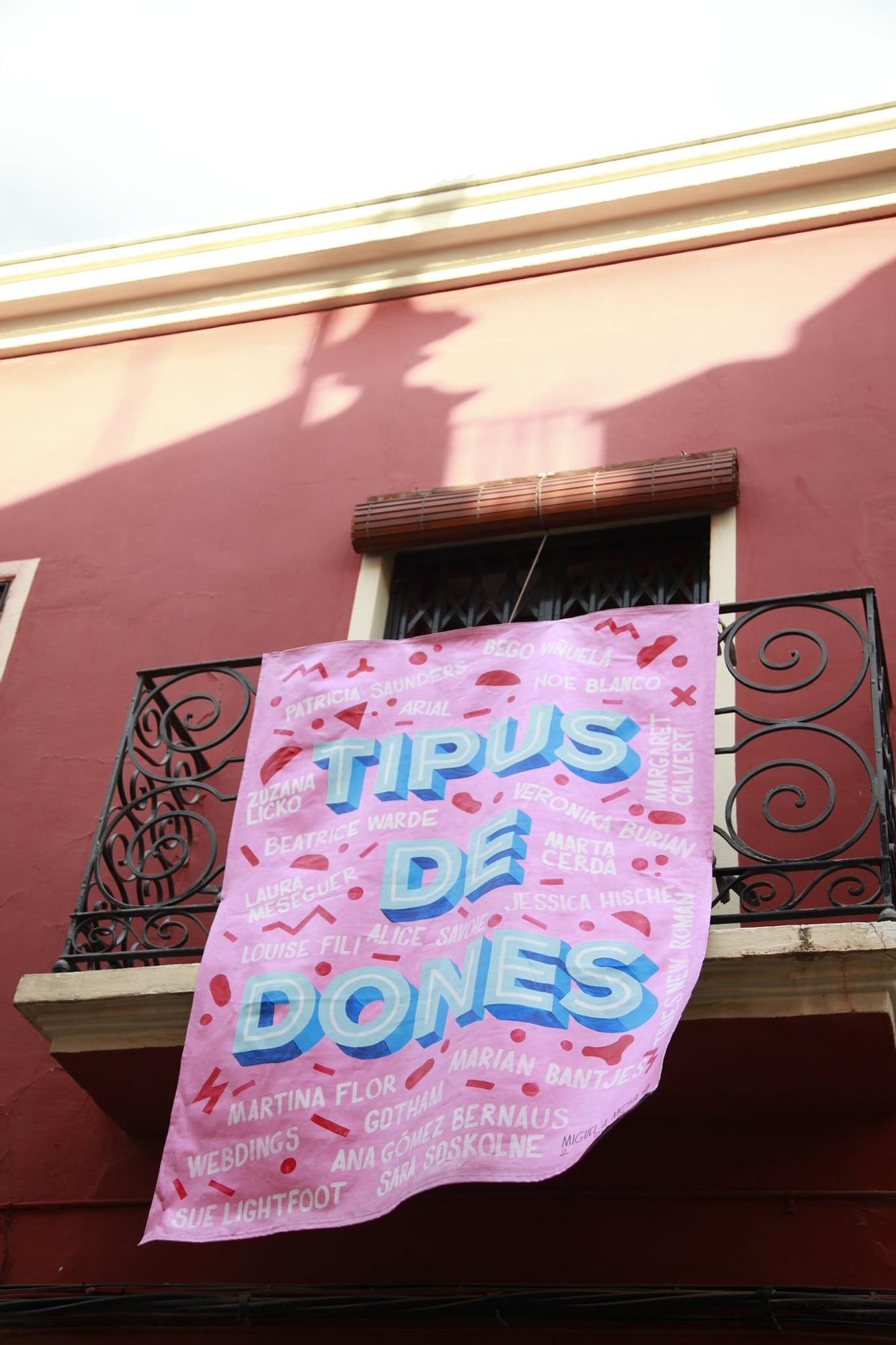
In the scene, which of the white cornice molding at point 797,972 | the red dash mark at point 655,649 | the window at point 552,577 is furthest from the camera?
the window at point 552,577

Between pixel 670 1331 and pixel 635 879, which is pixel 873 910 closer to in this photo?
pixel 635 879

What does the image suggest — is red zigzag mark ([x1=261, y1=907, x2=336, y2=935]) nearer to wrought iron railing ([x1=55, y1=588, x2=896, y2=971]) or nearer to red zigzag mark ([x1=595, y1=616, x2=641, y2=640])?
wrought iron railing ([x1=55, y1=588, x2=896, y2=971])

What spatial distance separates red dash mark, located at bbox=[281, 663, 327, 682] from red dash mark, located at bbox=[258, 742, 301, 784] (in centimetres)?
30

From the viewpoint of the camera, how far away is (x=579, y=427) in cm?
737

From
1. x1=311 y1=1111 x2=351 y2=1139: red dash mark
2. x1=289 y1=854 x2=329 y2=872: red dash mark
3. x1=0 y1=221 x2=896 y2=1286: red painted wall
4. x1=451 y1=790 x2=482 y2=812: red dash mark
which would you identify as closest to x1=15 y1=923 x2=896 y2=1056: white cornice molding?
x1=0 y1=221 x2=896 y2=1286: red painted wall

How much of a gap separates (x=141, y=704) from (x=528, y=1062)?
236 centimetres

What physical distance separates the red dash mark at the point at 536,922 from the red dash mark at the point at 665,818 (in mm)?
516

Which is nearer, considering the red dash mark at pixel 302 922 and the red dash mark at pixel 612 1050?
the red dash mark at pixel 612 1050

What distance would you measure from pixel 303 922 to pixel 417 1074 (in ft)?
2.48

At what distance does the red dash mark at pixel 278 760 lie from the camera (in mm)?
5902

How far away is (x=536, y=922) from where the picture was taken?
5.07 meters

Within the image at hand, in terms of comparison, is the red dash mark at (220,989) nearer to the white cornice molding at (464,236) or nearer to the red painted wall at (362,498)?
the red painted wall at (362,498)

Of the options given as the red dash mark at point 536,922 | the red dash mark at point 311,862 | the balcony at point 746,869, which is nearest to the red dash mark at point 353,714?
the balcony at point 746,869

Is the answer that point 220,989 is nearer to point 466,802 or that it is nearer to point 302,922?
point 302,922
